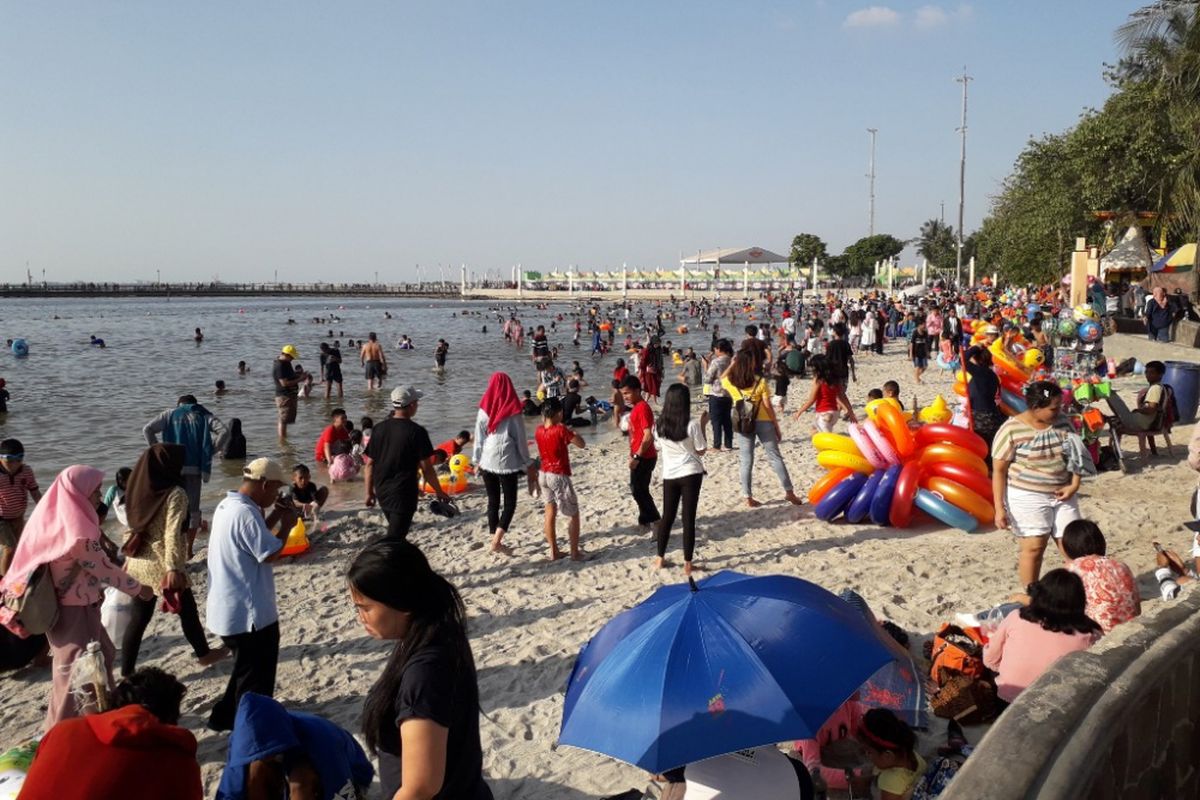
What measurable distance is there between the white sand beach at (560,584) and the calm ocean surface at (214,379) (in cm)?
305

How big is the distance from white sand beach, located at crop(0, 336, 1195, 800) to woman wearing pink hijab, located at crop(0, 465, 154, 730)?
81cm

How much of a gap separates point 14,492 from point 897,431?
6.60 metres

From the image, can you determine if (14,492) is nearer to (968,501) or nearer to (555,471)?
(555,471)

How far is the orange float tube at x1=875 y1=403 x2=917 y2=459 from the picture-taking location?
688 cm

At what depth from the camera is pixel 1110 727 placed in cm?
178

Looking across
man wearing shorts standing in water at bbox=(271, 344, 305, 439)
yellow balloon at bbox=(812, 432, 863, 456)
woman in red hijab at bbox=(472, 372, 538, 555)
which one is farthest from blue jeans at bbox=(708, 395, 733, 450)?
man wearing shorts standing in water at bbox=(271, 344, 305, 439)

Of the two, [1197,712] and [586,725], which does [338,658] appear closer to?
[586,725]

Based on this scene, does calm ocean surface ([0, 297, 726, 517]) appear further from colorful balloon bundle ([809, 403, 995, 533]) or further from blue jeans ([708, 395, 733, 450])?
colorful balloon bundle ([809, 403, 995, 533])

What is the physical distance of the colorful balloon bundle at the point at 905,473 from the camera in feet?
22.1

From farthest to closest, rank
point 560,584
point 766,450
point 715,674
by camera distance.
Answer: point 766,450
point 560,584
point 715,674

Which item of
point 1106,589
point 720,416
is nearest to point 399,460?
point 1106,589

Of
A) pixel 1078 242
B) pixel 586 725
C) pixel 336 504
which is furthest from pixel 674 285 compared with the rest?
pixel 586 725

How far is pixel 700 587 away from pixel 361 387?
65.1ft

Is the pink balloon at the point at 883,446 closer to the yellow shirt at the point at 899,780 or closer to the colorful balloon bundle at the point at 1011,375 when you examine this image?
the colorful balloon bundle at the point at 1011,375
